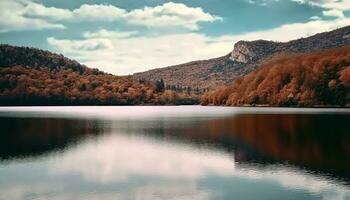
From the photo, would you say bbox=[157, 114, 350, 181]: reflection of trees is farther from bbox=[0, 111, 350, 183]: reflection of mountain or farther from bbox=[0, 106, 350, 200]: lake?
bbox=[0, 106, 350, 200]: lake

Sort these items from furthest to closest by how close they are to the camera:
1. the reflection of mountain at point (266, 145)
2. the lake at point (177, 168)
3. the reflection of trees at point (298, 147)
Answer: the reflection of mountain at point (266, 145) < the reflection of trees at point (298, 147) < the lake at point (177, 168)

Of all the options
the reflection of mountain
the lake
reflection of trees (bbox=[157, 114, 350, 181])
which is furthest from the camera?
the reflection of mountain

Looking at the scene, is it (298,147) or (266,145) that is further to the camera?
(266,145)

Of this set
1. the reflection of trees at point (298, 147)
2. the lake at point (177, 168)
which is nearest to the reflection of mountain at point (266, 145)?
the reflection of trees at point (298, 147)

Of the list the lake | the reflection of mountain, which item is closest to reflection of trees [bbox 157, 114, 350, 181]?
the reflection of mountain

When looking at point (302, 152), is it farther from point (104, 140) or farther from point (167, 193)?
point (104, 140)

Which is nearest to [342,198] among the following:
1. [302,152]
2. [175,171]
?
[175,171]

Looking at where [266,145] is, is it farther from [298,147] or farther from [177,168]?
[177,168]

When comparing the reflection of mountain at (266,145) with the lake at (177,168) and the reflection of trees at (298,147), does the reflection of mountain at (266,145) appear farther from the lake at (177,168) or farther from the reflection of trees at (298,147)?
the lake at (177,168)

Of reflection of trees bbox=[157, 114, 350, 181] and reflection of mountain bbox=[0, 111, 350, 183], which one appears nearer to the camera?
reflection of trees bbox=[157, 114, 350, 181]

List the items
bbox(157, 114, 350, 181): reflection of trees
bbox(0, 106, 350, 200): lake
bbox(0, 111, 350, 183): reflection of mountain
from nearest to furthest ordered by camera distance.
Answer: bbox(0, 106, 350, 200): lake, bbox(157, 114, 350, 181): reflection of trees, bbox(0, 111, 350, 183): reflection of mountain

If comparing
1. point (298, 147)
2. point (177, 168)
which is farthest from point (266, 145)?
point (177, 168)

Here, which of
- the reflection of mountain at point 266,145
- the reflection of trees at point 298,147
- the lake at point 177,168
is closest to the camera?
the lake at point 177,168

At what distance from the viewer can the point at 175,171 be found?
158 feet
